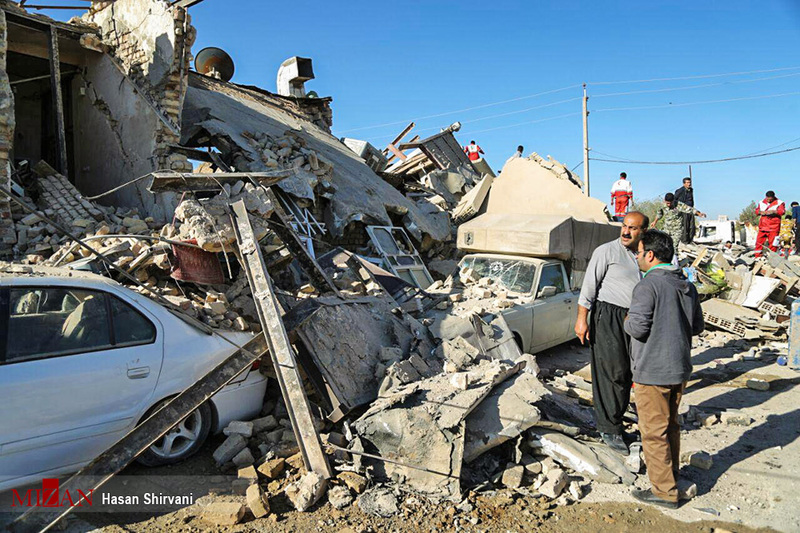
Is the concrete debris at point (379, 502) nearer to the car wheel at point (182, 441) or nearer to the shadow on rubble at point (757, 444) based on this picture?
the car wheel at point (182, 441)

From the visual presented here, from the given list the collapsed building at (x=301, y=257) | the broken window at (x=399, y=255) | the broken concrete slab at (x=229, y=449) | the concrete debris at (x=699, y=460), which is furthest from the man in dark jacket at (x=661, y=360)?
the broken window at (x=399, y=255)

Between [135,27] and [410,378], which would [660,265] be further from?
[135,27]

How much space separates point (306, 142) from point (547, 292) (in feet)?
23.8

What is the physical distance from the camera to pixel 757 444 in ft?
15.6

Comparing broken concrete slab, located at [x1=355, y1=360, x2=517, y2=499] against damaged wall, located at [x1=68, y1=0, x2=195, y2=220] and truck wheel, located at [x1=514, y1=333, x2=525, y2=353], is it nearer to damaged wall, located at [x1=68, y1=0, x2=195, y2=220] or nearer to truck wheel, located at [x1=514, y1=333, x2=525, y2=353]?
truck wheel, located at [x1=514, y1=333, x2=525, y2=353]

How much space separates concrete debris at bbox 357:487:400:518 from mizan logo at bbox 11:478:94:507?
5.44 ft

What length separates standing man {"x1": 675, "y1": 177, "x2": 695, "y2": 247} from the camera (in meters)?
11.0

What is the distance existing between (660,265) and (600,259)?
96 cm

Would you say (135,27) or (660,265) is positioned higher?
(135,27)

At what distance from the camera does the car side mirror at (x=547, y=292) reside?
7000 mm

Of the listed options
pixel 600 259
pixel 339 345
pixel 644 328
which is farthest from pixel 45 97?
pixel 644 328

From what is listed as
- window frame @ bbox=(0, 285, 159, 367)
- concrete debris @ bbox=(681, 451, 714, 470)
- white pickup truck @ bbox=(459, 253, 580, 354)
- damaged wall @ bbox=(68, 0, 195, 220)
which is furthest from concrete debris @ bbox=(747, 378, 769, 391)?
damaged wall @ bbox=(68, 0, 195, 220)

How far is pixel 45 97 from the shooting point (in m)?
11.3

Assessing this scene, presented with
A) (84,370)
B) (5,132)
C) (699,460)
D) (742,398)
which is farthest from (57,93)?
(742,398)
